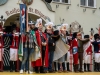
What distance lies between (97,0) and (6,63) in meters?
10.9

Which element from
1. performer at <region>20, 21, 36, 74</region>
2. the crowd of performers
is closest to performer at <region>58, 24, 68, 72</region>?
the crowd of performers

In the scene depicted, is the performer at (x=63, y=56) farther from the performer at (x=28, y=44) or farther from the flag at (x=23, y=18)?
the flag at (x=23, y=18)

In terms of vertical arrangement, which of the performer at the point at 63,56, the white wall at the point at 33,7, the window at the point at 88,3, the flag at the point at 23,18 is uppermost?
the window at the point at 88,3

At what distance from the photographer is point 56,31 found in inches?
498

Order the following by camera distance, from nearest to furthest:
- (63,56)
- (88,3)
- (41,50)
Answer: (41,50)
(63,56)
(88,3)

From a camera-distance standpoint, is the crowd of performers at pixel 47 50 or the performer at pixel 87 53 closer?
the crowd of performers at pixel 47 50

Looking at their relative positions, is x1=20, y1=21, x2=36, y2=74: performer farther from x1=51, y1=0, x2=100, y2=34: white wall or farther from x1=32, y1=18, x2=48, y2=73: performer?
x1=51, y1=0, x2=100, y2=34: white wall

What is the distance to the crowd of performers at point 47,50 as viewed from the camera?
11078 millimetres

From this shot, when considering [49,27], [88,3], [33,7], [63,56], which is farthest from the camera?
[88,3]

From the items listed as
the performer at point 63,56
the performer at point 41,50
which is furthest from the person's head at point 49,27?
the performer at point 63,56

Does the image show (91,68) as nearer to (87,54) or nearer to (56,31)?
(87,54)

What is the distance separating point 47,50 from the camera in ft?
38.1

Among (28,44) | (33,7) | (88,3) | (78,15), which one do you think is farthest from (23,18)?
(88,3)

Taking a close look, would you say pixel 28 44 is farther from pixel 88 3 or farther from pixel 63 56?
pixel 88 3
